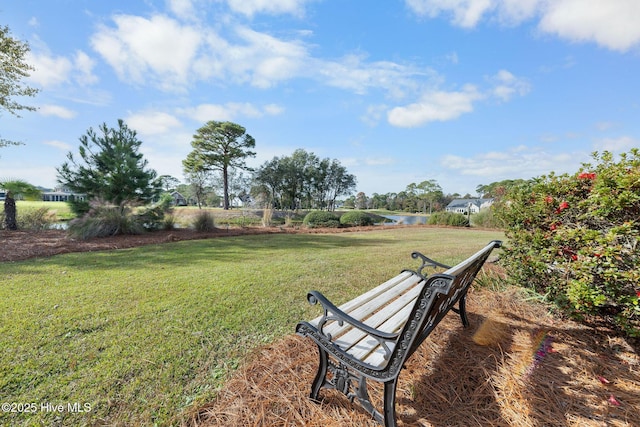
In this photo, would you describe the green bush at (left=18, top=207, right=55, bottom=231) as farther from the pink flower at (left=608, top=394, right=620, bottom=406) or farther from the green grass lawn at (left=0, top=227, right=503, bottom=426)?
the pink flower at (left=608, top=394, right=620, bottom=406)

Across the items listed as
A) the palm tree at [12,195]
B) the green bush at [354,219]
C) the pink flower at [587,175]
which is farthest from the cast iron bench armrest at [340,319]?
the green bush at [354,219]

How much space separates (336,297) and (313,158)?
3143 centimetres

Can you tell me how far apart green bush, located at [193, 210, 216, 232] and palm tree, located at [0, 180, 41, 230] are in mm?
6919

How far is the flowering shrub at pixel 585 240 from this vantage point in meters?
1.86

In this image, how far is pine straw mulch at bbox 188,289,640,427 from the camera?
1.50 meters

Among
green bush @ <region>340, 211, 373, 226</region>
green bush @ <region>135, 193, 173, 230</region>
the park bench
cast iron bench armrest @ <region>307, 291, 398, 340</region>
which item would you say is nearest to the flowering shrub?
the park bench

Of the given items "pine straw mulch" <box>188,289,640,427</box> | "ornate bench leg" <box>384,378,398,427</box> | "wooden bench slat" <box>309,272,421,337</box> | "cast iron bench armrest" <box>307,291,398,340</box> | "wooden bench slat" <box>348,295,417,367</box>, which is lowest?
"pine straw mulch" <box>188,289,640,427</box>

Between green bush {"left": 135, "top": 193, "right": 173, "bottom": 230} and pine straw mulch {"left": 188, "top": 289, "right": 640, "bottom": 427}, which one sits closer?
pine straw mulch {"left": 188, "top": 289, "right": 640, "bottom": 427}

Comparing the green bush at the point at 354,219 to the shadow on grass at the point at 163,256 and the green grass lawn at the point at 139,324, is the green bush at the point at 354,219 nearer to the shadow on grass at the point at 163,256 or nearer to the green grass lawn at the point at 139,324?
the shadow on grass at the point at 163,256

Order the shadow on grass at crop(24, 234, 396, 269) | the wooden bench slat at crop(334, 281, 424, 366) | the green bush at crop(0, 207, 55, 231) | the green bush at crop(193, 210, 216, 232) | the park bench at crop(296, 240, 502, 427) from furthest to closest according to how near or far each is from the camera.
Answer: the green bush at crop(0, 207, 55, 231) < the green bush at crop(193, 210, 216, 232) < the shadow on grass at crop(24, 234, 396, 269) < the wooden bench slat at crop(334, 281, 424, 366) < the park bench at crop(296, 240, 502, 427)

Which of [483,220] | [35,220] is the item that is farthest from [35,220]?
[483,220]

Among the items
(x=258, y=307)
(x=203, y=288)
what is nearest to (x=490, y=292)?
(x=258, y=307)

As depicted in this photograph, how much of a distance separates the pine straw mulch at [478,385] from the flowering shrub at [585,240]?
0.31 m

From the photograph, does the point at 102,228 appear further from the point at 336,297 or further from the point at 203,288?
the point at 336,297
